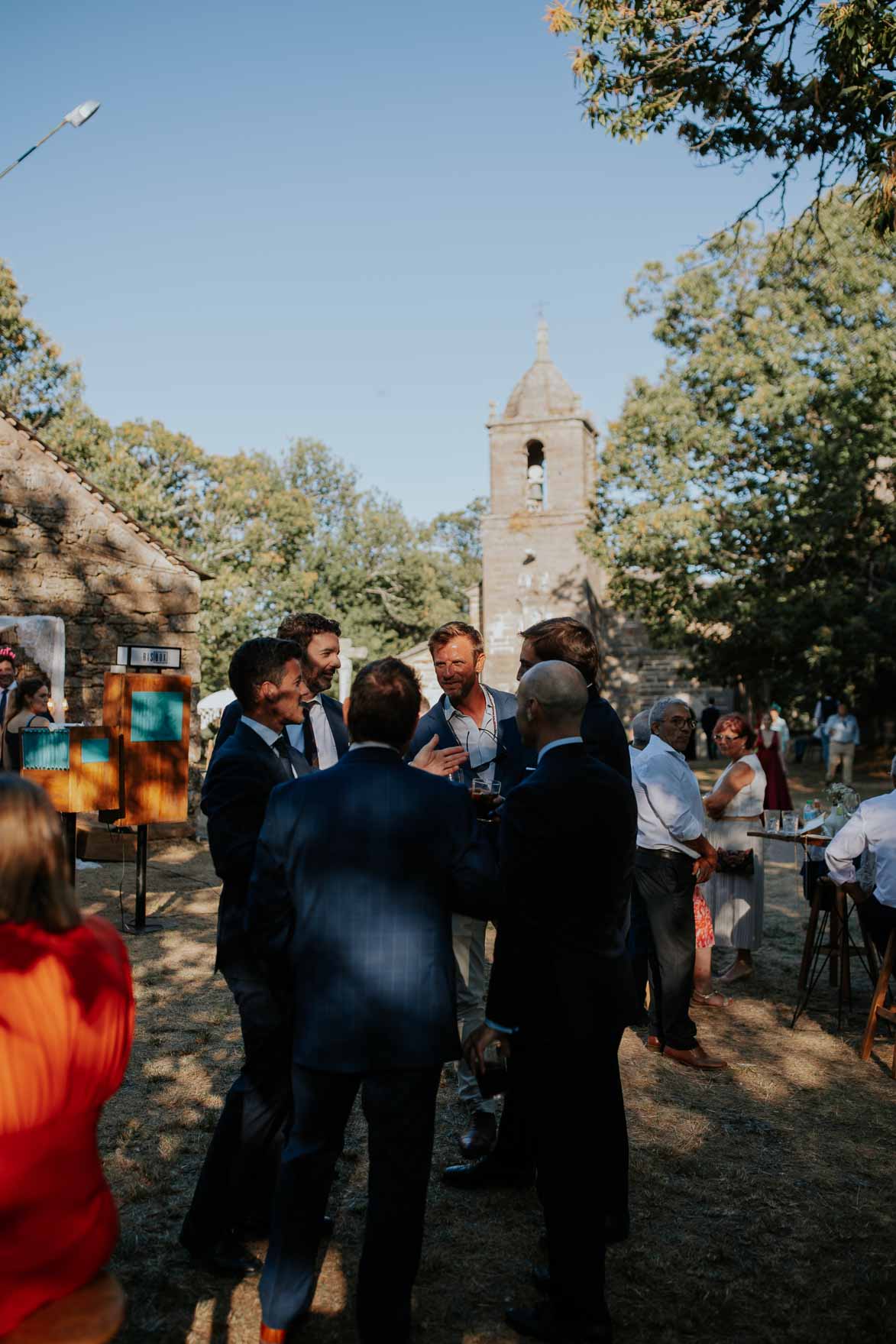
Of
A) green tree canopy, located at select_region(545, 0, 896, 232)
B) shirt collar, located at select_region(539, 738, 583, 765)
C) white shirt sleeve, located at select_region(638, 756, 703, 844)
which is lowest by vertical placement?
white shirt sleeve, located at select_region(638, 756, 703, 844)

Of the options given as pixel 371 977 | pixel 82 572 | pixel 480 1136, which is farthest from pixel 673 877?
pixel 82 572

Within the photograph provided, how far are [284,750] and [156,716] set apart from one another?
562 centimetres

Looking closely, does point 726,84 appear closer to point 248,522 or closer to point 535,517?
point 535,517

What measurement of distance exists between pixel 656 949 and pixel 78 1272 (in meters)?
4.12

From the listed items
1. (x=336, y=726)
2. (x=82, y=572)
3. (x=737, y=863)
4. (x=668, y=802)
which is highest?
(x=82, y=572)

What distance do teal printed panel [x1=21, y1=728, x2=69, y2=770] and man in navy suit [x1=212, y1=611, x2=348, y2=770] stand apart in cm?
437

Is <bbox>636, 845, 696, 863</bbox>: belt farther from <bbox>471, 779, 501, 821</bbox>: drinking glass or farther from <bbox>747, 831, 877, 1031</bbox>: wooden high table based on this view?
<bbox>471, 779, 501, 821</bbox>: drinking glass

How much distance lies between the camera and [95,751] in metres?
8.45

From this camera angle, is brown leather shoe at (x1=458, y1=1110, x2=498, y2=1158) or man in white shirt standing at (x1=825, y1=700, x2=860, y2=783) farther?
man in white shirt standing at (x1=825, y1=700, x2=860, y2=783)

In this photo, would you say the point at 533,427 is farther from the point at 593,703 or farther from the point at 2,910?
the point at 2,910

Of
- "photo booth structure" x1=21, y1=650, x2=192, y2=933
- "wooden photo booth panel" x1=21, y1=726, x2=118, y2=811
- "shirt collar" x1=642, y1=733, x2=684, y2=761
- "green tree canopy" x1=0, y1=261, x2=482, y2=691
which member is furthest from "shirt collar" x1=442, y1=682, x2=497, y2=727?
"green tree canopy" x1=0, y1=261, x2=482, y2=691

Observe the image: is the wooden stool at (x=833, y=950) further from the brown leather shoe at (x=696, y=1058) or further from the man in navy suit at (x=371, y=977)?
the man in navy suit at (x=371, y=977)

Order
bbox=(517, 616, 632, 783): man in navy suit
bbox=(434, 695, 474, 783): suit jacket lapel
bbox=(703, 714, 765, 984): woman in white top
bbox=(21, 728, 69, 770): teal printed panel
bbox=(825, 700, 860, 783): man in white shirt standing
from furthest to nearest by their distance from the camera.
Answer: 1. bbox=(825, 700, 860, 783): man in white shirt standing
2. bbox=(21, 728, 69, 770): teal printed panel
3. bbox=(703, 714, 765, 984): woman in white top
4. bbox=(434, 695, 474, 783): suit jacket lapel
5. bbox=(517, 616, 632, 783): man in navy suit

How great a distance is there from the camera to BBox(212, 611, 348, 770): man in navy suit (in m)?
4.47
